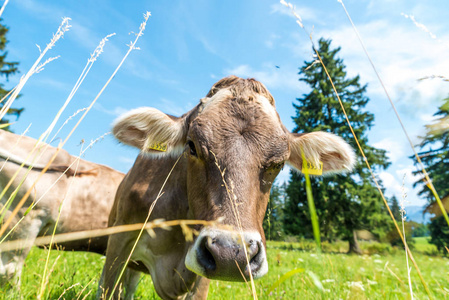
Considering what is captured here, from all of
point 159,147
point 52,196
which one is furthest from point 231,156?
point 52,196

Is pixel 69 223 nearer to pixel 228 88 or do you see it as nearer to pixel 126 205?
pixel 126 205

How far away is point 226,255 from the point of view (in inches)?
71.3

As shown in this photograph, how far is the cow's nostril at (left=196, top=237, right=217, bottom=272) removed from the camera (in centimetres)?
190

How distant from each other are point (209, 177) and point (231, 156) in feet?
0.85

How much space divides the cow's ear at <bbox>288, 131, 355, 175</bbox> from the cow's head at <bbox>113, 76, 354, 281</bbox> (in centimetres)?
1

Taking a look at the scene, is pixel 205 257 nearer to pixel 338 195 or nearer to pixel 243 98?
pixel 243 98

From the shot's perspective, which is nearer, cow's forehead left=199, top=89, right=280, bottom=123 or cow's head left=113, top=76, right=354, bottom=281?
cow's head left=113, top=76, right=354, bottom=281

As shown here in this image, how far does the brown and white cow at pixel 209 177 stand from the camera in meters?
1.97

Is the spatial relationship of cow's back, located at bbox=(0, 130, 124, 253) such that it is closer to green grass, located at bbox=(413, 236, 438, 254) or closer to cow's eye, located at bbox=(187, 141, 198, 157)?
cow's eye, located at bbox=(187, 141, 198, 157)

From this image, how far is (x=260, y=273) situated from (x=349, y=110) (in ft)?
88.1

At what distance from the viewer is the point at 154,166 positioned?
11.7 ft

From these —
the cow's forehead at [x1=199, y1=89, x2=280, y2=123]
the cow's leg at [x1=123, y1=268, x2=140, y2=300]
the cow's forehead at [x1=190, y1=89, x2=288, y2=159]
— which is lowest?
the cow's leg at [x1=123, y1=268, x2=140, y2=300]

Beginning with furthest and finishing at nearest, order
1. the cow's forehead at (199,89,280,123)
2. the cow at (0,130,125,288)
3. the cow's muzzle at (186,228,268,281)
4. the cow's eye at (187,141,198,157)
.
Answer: the cow at (0,130,125,288) < the cow's forehead at (199,89,280,123) < the cow's eye at (187,141,198,157) < the cow's muzzle at (186,228,268,281)

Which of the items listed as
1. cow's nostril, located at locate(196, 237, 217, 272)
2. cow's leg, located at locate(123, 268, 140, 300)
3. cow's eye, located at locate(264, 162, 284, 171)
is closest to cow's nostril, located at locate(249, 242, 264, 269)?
cow's nostril, located at locate(196, 237, 217, 272)
